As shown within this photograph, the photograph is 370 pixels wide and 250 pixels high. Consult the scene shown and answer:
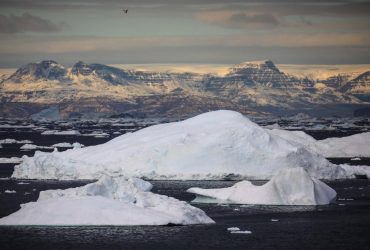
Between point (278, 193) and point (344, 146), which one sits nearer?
point (278, 193)

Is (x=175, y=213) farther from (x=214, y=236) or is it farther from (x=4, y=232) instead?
(x=4, y=232)

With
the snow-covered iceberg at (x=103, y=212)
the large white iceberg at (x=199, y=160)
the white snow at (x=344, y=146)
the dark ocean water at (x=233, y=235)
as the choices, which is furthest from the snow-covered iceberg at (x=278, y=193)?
the white snow at (x=344, y=146)

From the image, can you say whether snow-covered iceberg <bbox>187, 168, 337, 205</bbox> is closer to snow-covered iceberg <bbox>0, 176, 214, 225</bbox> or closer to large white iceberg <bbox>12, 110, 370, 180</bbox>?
snow-covered iceberg <bbox>0, 176, 214, 225</bbox>

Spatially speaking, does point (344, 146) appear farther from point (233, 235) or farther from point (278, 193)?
point (233, 235)

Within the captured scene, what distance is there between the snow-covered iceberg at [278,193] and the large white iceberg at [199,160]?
31.0 feet

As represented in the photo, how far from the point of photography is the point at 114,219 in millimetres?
37156

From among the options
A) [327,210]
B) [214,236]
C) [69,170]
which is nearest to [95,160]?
[69,170]

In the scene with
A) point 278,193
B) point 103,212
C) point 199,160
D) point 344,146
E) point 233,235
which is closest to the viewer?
point 233,235

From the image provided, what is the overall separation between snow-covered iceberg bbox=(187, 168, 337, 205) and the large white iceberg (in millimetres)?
9461

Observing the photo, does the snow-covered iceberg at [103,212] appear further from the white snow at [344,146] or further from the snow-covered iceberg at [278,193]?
the white snow at [344,146]

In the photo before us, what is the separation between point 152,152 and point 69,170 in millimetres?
5270

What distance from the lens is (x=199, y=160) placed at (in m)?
56.3

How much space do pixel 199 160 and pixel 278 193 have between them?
1171cm

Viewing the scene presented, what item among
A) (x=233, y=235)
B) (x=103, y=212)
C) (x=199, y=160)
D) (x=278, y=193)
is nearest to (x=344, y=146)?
(x=199, y=160)
